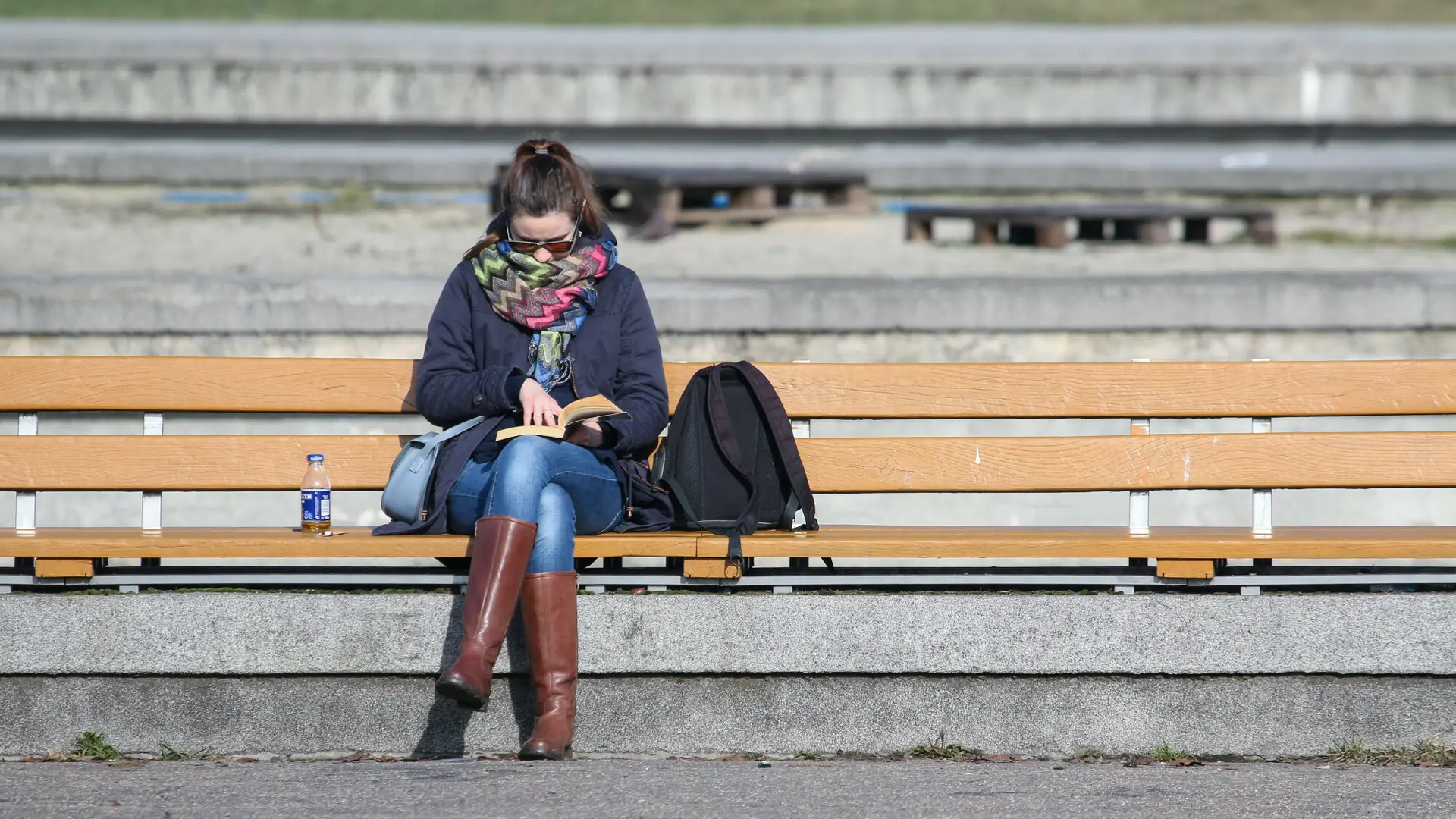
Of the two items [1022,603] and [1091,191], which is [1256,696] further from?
[1091,191]

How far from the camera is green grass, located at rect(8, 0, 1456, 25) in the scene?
19047 millimetres

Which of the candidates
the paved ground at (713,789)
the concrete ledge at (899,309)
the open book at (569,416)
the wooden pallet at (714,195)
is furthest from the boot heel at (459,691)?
the wooden pallet at (714,195)

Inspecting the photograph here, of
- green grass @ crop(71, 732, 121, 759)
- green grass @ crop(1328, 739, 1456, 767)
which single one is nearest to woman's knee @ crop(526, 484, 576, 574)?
green grass @ crop(71, 732, 121, 759)

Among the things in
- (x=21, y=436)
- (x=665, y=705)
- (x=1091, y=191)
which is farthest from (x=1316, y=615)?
(x=1091, y=191)

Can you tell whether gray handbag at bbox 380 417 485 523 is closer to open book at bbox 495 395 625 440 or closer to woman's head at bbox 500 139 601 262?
open book at bbox 495 395 625 440

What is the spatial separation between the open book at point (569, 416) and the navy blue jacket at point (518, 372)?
0.28 feet

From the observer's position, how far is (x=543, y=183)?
15.0 feet

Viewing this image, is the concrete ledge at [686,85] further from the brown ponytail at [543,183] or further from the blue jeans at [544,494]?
the blue jeans at [544,494]

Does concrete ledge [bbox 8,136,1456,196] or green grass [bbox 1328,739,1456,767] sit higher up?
concrete ledge [bbox 8,136,1456,196]

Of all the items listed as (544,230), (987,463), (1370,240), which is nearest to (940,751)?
(987,463)

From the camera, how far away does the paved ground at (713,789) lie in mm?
3877

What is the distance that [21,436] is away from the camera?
479cm

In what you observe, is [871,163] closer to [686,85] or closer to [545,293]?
[686,85]

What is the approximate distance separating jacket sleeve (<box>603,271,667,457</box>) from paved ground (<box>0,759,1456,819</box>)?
84 centimetres
